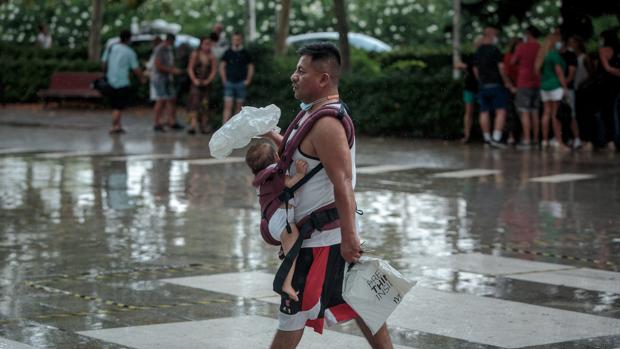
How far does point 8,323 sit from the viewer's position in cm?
745

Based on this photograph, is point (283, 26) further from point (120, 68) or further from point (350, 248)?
point (350, 248)

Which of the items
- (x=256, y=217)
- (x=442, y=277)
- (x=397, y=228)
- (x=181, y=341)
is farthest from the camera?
(x=256, y=217)

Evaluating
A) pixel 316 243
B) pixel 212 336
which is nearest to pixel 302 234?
pixel 316 243

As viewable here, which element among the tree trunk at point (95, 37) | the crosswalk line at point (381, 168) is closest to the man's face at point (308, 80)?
the crosswalk line at point (381, 168)

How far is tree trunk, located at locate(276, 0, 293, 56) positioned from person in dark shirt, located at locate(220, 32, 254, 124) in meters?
8.72

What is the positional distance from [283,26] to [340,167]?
27570 millimetres

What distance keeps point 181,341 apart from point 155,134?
55.4ft

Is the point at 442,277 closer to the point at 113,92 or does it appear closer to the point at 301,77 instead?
the point at 301,77

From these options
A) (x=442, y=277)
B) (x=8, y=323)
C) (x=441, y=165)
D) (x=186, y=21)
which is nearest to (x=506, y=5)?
(x=441, y=165)

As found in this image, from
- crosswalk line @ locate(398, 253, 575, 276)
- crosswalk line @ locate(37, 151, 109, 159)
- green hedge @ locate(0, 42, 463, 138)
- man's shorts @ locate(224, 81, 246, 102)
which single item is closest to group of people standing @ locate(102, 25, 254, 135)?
man's shorts @ locate(224, 81, 246, 102)

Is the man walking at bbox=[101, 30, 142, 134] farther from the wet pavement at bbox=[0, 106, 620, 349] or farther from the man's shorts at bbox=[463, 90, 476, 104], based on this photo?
the man's shorts at bbox=[463, 90, 476, 104]

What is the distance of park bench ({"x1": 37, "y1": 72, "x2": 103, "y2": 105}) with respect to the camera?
102 ft

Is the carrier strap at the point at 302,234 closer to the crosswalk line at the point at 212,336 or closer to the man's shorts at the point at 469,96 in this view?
the crosswalk line at the point at 212,336

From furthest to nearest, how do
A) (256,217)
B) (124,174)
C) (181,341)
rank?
1. (124,174)
2. (256,217)
3. (181,341)
